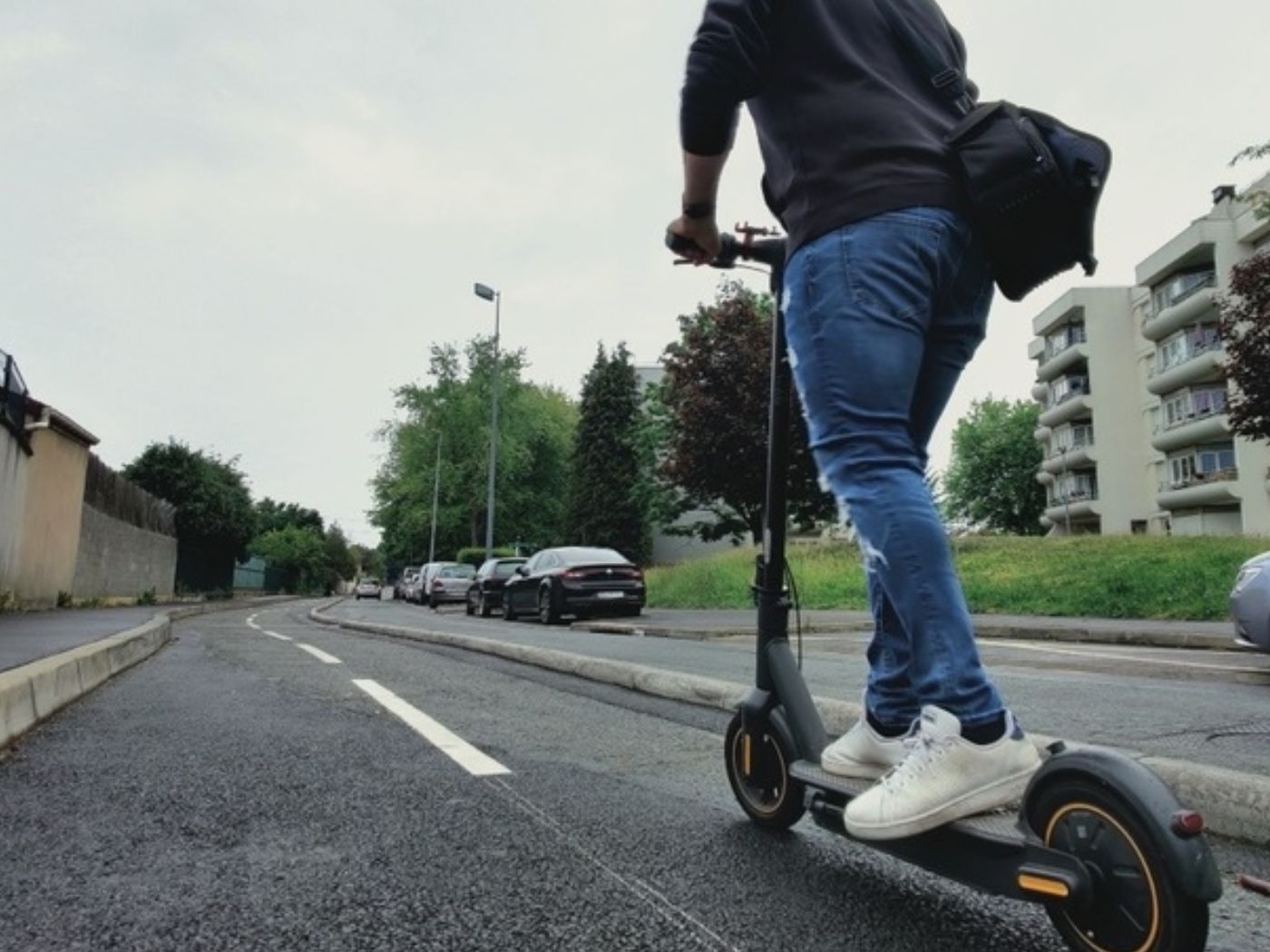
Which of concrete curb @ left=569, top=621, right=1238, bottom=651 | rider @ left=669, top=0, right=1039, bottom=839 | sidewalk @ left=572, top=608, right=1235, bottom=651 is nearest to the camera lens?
rider @ left=669, top=0, right=1039, bottom=839

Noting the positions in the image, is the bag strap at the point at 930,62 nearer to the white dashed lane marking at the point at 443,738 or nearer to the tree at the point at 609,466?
the white dashed lane marking at the point at 443,738

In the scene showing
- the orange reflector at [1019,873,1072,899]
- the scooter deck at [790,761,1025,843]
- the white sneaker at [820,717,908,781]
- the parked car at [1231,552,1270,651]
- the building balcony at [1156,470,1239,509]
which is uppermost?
the building balcony at [1156,470,1239,509]

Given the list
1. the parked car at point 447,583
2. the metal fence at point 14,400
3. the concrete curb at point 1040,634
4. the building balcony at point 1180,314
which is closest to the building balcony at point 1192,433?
the building balcony at point 1180,314

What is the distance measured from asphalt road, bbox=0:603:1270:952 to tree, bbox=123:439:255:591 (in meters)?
37.7

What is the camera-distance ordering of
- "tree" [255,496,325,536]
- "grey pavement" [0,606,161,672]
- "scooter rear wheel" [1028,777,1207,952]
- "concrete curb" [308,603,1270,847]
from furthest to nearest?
"tree" [255,496,325,536]
"grey pavement" [0,606,161,672]
"concrete curb" [308,603,1270,847]
"scooter rear wheel" [1028,777,1207,952]

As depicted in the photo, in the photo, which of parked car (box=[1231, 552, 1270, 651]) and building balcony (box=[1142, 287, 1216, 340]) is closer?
parked car (box=[1231, 552, 1270, 651])

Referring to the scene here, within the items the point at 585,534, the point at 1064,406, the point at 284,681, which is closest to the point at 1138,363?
the point at 1064,406

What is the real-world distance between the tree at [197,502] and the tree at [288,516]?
215 ft

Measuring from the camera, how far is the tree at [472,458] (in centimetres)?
6250

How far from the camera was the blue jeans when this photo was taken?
181 cm

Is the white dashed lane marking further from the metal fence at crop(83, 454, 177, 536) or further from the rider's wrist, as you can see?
the metal fence at crop(83, 454, 177, 536)

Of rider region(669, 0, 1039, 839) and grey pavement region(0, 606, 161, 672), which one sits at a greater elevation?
rider region(669, 0, 1039, 839)

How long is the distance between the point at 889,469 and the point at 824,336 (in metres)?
0.32

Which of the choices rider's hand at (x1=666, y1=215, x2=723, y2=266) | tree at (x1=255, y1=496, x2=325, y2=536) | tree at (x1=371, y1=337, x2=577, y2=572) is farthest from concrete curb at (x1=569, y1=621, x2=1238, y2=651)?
tree at (x1=255, y1=496, x2=325, y2=536)
